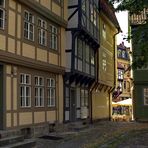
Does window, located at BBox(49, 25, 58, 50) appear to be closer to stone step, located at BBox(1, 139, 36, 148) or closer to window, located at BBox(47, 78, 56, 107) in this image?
window, located at BBox(47, 78, 56, 107)

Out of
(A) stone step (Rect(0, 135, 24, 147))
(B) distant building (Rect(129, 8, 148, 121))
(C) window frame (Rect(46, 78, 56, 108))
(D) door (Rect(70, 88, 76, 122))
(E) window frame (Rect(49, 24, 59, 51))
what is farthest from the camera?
(B) distant building (Rect(129, 8, 148, 121))

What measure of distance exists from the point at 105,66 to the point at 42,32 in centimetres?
1679

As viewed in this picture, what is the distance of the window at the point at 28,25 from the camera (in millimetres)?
21627

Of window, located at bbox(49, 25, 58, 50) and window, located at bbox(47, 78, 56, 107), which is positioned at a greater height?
window, located at bbox(49, 25, 58, 50)

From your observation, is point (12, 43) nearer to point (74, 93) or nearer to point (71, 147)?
point (71, 147)

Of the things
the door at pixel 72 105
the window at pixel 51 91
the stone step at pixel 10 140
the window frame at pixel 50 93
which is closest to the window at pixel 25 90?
the stone step at pixel 10 140

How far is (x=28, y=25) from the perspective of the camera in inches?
865

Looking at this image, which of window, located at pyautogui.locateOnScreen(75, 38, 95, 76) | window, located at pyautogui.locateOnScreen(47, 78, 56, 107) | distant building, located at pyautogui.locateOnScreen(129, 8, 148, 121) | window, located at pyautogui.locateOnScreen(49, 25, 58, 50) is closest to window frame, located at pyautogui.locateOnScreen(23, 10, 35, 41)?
window, located at pyautogui.locateOnScreen(49, 25, 58, 50)

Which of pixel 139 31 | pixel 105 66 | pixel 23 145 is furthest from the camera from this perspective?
pixel 105 66

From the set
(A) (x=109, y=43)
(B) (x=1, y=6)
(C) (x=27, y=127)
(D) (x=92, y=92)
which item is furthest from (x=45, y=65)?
(A) (x=109, y=43)

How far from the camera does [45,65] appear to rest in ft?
77.3

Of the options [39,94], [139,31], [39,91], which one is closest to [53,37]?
[39,91]

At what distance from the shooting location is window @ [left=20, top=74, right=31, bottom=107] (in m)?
20.9

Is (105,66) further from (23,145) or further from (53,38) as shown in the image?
(23,145)
